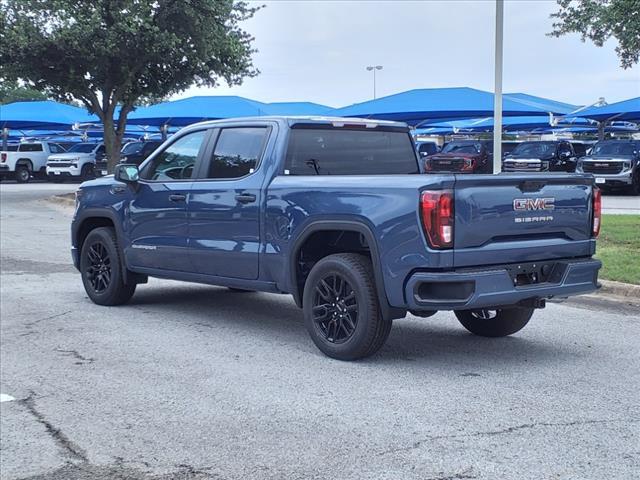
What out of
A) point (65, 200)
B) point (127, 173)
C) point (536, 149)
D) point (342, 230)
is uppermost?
point (127, 173)

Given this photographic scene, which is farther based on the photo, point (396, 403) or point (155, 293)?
point (155, 293)

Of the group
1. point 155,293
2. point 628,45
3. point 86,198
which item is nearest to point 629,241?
point 628,45

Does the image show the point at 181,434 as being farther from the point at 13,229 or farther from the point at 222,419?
the point at 13,229

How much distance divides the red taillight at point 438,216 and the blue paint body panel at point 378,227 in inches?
1.7

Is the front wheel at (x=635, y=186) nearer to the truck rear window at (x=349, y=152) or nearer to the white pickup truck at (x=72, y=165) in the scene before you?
the truck rear window at (x=349, y=152)

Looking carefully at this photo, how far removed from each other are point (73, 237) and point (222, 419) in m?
4.76

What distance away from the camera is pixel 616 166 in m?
25.9

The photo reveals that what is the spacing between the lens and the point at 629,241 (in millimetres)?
12359

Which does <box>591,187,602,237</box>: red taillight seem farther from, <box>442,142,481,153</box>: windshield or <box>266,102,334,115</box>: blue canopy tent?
<box>266,102,334,115</box>: blue canopy tent

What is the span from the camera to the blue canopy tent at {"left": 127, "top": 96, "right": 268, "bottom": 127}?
35.1 metres

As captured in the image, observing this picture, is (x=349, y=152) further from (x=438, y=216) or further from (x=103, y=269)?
(x=103, y=269)

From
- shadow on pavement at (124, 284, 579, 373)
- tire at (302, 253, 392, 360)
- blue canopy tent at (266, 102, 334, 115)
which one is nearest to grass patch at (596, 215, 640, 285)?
shadow on pavement at (124, 284, 579, 373)

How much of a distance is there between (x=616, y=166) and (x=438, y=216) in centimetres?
2221

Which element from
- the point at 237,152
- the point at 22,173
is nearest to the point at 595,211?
the point at 237,152
